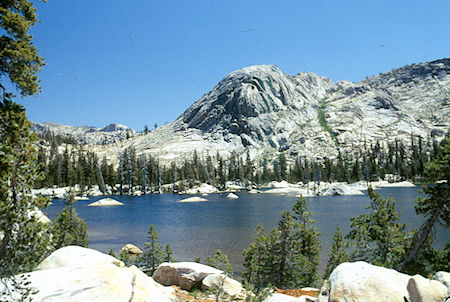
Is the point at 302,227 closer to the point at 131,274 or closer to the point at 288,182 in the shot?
A: the point at 131,274

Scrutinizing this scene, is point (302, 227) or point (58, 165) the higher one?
point (58, 165)

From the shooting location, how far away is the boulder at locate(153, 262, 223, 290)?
1741 centimetres

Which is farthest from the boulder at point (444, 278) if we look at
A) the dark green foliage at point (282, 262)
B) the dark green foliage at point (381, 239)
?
the dark green foliage at point (282, 262)

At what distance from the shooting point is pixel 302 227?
20172 millimetres

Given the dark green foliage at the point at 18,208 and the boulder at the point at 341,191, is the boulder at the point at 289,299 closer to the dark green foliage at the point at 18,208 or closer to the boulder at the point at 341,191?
the dark green foliage at the point at 18,208

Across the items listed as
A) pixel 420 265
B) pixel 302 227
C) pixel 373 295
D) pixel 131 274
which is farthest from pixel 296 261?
pixel 131 274

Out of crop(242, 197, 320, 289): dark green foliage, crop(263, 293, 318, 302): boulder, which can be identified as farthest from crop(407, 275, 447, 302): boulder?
crop(242, 197, 320, 289): dark green foliage

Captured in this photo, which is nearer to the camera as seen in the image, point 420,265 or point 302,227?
point 420,265

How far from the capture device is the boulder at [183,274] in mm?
17406

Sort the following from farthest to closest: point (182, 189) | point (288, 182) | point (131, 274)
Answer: point (288, 182)
point (182, 189)
point (131, 274)

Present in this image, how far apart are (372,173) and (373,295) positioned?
562ft

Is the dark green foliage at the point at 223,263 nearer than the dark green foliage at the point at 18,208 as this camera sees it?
No

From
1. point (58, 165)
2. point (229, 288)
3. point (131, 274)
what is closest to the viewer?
point (131, 274)

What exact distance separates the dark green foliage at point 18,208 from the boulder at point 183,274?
1069 centimetres
